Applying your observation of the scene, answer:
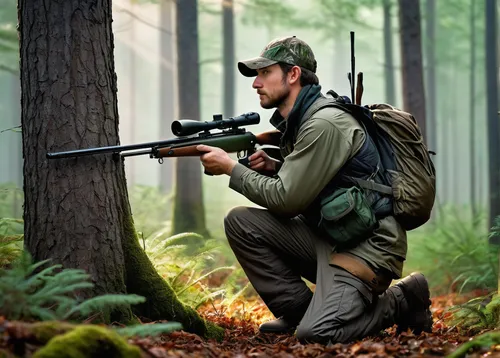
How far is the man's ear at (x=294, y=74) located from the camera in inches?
201

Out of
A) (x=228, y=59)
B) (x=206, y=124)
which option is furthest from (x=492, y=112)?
(x=228, y=59)

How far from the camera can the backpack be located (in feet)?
15.7

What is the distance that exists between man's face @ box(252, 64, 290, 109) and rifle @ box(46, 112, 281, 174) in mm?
187

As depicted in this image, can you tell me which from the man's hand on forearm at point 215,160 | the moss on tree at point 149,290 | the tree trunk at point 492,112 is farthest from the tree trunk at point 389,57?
the moss on tree at point 149,290

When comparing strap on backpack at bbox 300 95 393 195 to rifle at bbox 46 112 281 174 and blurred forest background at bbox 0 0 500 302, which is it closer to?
rifle at bbox 46 112 281 174

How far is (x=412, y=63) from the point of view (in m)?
10.7

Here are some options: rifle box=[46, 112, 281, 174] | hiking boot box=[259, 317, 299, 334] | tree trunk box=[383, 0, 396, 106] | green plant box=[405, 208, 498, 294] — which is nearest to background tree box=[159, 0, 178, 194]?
tree trunk box=[383, 0, 396, 106]

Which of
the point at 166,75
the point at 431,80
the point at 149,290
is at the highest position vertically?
the point at 166,75

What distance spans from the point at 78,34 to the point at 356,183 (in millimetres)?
2405

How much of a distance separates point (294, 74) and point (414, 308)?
87.8 inches

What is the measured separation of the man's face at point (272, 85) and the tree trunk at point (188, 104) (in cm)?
692

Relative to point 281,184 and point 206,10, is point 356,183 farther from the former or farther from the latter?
point 206,10

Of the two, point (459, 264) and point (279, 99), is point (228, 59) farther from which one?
point (279, 99)

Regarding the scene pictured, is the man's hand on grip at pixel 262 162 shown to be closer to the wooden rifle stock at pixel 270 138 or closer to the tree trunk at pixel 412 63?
the wooden rifle stock at pixel 270 138
